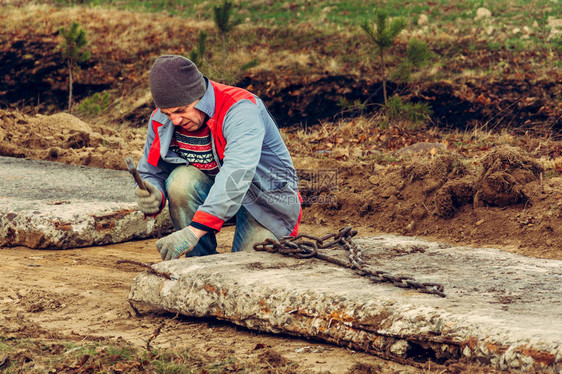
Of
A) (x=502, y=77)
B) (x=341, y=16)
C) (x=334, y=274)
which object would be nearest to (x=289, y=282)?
(x=334, y=274)

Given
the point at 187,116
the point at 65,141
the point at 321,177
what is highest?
the point at 187,116

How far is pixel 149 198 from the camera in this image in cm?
357

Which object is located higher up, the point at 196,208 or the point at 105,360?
the point at 196,208

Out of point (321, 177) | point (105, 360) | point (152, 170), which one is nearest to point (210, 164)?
point (152, 170)

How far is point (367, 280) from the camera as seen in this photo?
3.06m

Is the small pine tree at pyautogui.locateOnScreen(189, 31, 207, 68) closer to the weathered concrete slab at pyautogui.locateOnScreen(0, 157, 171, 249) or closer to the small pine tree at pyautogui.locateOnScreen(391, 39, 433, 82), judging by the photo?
the small pine tree at pyautogui.locateOnScreen(391, 39, 433, 82)

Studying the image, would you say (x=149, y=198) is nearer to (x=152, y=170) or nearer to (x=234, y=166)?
(x=152, y=170)

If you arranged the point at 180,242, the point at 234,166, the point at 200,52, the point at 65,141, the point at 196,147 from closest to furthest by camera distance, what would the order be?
the point at 180,242
the point at 234,166
the point at 196,147
the point at 65,141
the point at 200,52

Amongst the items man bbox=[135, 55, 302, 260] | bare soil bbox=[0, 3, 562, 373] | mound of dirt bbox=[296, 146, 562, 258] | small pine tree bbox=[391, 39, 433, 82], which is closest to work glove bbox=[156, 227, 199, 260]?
man bbox=[135, 55, 302, 260]

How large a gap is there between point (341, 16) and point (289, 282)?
1580 cm

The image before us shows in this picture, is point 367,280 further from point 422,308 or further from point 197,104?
point 197,104

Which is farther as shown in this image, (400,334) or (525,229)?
(525,229)

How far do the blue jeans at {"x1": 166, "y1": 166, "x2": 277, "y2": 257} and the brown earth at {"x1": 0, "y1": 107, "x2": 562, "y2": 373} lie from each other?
22.7 inches

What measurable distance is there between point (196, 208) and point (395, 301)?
5.09 ft
